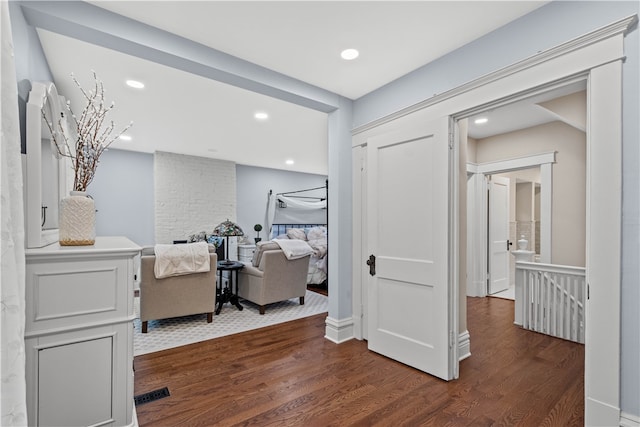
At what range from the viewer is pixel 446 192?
7.56ft

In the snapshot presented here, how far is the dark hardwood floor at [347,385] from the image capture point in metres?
1.89

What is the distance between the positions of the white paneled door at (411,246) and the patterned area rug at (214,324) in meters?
1.44

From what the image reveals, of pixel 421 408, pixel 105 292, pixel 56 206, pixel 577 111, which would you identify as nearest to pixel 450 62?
pixel 577 111

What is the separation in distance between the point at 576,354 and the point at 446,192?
6.89 ft

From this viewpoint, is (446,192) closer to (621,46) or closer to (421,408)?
(621,46)

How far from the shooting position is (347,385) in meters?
2.27

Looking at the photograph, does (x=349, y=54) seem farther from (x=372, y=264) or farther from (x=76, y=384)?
(x=76, y=384)

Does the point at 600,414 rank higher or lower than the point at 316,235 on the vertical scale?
lower

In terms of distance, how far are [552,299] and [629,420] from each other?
204 centimetres

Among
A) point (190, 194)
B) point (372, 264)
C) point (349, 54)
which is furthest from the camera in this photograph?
point (190, 194)

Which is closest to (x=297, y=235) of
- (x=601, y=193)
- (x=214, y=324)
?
(x=214, y=324)

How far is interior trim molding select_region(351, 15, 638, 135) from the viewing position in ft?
5.18

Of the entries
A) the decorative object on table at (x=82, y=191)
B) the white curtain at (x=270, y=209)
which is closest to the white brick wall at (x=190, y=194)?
the white curtain at (x=270, y=209)

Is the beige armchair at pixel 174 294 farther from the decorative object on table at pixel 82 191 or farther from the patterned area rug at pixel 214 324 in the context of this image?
the decorative object on table at pixel 82 191
